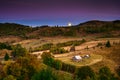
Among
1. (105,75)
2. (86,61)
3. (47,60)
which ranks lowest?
(105,75)

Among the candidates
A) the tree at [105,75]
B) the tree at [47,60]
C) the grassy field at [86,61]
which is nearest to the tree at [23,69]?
the tree at [47,60]

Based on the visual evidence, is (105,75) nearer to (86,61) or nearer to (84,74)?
(84,74)

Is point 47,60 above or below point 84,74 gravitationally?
above

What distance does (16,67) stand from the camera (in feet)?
306

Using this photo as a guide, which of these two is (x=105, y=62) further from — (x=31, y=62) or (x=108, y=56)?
(x=31, y=62)

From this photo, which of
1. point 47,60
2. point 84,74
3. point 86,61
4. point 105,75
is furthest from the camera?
point 86,61

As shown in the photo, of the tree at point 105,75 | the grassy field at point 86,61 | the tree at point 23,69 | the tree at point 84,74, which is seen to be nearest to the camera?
the tree at point 23,69

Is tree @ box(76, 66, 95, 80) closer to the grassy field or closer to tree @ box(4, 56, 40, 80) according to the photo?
tree @ box(4, 56, 40, 80)

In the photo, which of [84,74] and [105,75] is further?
[105,75]

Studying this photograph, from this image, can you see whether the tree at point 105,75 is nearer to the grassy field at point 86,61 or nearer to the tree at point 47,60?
the grassy field at point 86,61

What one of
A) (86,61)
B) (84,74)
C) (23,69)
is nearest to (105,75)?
(84,74)

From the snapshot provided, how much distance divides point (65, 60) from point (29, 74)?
1772 inches

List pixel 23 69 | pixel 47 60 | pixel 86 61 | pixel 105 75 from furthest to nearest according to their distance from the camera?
pixel 86 61, pixel 47 60, pixel 105 75, pixel 23 69

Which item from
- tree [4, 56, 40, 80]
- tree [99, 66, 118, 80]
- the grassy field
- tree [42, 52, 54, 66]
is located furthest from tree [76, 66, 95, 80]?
the grassy field
